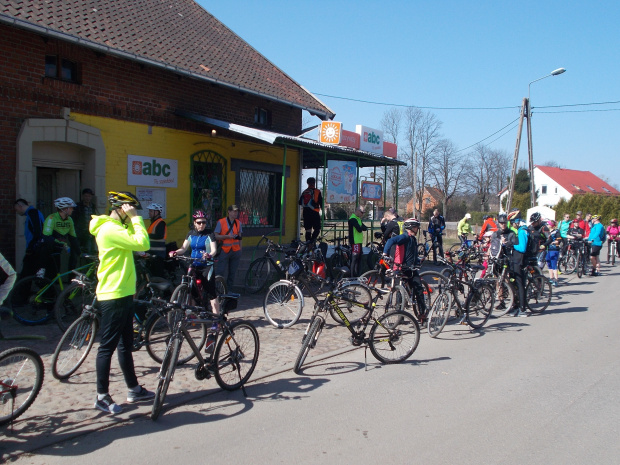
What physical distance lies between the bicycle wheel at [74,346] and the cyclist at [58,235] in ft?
8.48

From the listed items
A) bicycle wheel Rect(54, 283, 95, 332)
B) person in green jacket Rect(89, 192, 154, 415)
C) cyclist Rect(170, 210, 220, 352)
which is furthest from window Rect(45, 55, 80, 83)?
person in green jacket Rect(89, 192, 154, 415)

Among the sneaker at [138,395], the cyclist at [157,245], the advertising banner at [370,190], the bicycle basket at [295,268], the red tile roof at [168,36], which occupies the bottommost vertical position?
the sneaker at [138,395]

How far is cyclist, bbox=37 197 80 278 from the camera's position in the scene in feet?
25.4

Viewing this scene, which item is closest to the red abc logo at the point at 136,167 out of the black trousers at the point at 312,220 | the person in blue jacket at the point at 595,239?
the black trousers at the point at 312,220

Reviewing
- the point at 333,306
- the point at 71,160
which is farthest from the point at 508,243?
the point at 71,160

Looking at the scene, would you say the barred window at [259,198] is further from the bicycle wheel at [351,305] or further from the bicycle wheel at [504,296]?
the bicycle wheel at [351,305]

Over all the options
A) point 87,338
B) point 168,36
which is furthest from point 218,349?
point 168,36

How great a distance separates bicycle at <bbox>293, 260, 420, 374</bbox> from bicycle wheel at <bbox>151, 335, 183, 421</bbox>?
1.80 m

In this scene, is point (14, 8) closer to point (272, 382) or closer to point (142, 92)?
point (142, 92)

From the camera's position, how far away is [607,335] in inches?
317

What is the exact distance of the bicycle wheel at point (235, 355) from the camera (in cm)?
507

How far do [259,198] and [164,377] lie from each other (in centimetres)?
1086

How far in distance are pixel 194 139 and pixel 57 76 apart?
3.54 metres

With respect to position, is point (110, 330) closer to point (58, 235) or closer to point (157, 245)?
point (157, 245)
